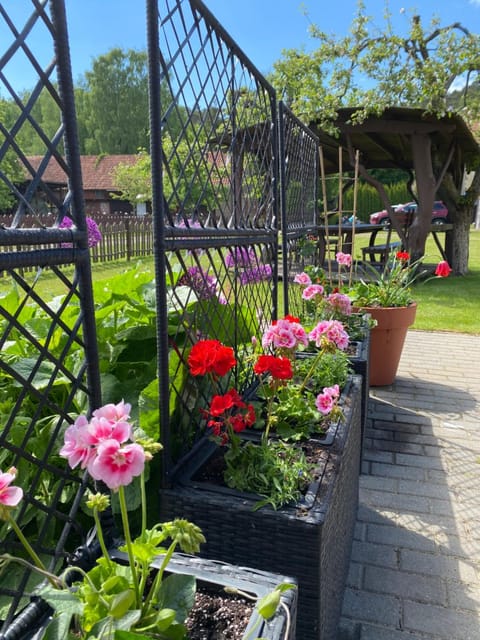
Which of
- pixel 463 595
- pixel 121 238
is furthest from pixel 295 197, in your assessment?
pixel 121 238

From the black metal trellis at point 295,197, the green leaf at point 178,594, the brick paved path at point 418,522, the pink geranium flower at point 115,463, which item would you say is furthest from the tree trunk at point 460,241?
the pink geranium flower at point 115,463

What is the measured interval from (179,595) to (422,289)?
764cm

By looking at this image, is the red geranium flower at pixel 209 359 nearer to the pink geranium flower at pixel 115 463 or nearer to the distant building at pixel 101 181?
the pink geranium flower at pixel 115 463

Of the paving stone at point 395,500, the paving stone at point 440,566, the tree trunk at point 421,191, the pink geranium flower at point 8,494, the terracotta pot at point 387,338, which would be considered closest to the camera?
the pink geranium flower at point 8,494

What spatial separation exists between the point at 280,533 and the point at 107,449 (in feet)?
2.00

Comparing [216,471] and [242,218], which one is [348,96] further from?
[216,471]

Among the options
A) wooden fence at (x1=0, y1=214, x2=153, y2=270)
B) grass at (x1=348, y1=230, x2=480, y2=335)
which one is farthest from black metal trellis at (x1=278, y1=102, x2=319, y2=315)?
wooden fence at (x1=0, y1=214, x2=153, y2=270)

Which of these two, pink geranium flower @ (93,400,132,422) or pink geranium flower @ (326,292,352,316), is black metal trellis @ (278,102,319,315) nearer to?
pink geranium flower @ (326,292,352,316)

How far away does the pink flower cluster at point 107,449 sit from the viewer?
64 cm

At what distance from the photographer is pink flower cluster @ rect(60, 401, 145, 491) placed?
25.1 inches

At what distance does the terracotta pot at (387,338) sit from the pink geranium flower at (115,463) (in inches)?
112

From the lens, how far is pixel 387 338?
333 centimetres

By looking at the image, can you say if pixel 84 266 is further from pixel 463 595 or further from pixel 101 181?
pixel 101 181

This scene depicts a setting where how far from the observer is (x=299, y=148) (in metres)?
3.39
